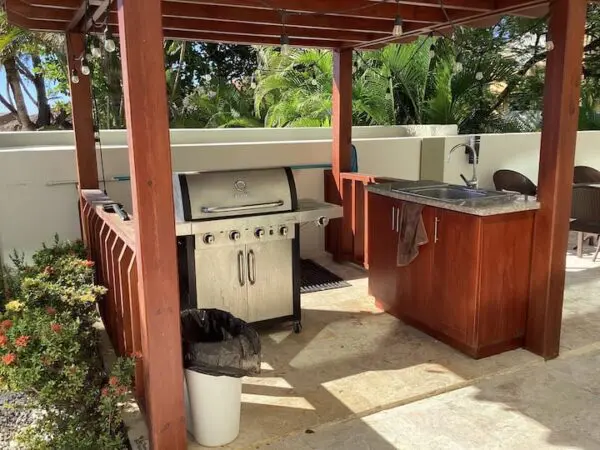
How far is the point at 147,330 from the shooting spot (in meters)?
2.28

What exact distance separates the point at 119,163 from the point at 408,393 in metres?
3.35

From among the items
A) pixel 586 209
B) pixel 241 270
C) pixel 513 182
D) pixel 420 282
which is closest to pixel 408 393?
pixel 420 282

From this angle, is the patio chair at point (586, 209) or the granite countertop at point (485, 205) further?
the patio chair at point (586, 209)

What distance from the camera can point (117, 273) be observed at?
2973 mm

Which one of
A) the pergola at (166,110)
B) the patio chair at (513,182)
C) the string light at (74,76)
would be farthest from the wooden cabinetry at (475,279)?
the patio chair at (513,182)

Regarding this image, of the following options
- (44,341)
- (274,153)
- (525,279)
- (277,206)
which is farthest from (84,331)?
(274,153)

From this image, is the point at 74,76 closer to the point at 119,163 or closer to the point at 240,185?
the point at 119,163

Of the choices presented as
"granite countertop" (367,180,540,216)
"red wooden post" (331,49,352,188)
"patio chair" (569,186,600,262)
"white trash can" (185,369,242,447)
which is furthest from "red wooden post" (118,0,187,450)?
"patio chair" (569,186,600,262)

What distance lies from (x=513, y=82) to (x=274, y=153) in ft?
24.5

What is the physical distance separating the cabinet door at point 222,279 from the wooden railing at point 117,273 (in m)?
0.57

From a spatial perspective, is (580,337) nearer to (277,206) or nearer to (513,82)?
(277,206)

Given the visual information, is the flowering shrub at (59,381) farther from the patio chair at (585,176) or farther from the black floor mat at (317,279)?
the patio chair at (585,176)

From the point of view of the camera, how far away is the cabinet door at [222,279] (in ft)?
11.6

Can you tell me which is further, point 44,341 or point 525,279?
point 525,279
